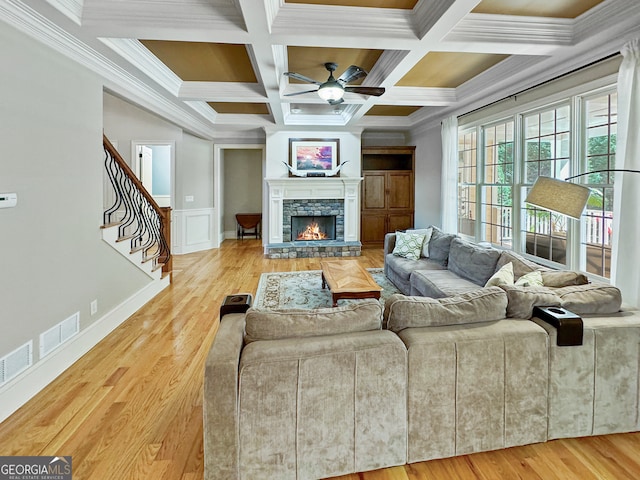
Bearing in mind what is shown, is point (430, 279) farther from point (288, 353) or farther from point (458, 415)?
point (288, 353)

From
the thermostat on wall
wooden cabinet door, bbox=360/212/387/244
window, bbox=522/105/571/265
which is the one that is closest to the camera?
the thermostat on wall

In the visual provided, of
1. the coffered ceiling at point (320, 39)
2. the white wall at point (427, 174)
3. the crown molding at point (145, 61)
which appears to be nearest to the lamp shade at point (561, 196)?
the coffered ceiling at point (320, 39)

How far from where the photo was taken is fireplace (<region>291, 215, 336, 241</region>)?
811cm

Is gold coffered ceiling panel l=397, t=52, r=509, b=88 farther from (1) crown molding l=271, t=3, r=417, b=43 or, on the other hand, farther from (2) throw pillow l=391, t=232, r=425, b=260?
(2) throw pillow l=391, t=232, r=425, b=260

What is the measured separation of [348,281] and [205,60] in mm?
3047

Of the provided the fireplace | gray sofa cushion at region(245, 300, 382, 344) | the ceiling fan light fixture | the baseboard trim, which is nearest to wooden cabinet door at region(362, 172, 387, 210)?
the fireplace

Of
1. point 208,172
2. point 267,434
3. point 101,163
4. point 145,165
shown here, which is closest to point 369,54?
point 101,163

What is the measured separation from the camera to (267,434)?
1624mm

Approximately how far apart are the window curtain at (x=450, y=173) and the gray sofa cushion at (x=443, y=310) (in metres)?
4.53

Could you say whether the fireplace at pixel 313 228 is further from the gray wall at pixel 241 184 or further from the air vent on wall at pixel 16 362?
the air vent on wall at pixel 16 362

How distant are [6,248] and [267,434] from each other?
2.13 metres

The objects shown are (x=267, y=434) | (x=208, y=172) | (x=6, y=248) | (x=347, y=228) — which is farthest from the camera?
(x=208, y=172)

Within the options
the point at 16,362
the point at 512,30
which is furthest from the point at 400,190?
the point at 16,362

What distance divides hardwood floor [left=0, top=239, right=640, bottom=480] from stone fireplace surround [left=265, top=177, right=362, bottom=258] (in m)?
4.19
